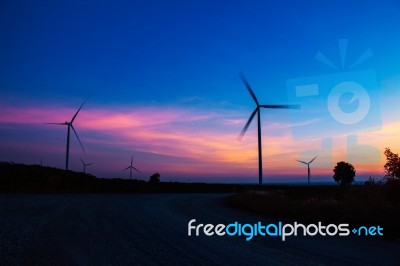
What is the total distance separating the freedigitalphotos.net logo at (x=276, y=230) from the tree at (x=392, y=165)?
2.41 m

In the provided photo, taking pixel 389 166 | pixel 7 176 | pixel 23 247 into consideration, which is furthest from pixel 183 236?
pixel 7 176

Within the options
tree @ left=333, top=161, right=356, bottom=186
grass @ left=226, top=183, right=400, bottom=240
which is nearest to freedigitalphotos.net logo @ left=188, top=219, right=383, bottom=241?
grass @ left=226, top=183, right=400, bottom=240

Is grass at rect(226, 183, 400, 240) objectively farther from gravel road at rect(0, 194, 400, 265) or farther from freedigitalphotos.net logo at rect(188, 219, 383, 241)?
gravel road at rect(0, 194, 400, 265)

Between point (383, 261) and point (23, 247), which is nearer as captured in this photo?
point (383, 261)

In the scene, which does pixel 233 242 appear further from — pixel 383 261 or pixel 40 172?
pixel 40 172

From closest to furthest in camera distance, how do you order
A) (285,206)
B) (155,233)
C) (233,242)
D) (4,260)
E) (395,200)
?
(4,260)
(233,242)
(155,233)
(395,200)
(285,206)

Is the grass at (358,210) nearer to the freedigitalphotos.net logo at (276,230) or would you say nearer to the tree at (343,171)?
the freedigitalphotos.net logo at (276,230)

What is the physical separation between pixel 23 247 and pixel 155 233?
12.0ft

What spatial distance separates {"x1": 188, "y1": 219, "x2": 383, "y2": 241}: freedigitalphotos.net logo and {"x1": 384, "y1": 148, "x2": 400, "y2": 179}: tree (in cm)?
241

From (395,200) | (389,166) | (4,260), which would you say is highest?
(389,166)

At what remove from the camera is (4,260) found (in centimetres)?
841

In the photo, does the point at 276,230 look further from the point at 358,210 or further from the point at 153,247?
the point at 153,247

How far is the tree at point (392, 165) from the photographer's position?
14.8 m

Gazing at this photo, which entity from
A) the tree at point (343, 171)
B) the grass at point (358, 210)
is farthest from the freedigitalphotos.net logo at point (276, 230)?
A: the tree at point (343, 171)
